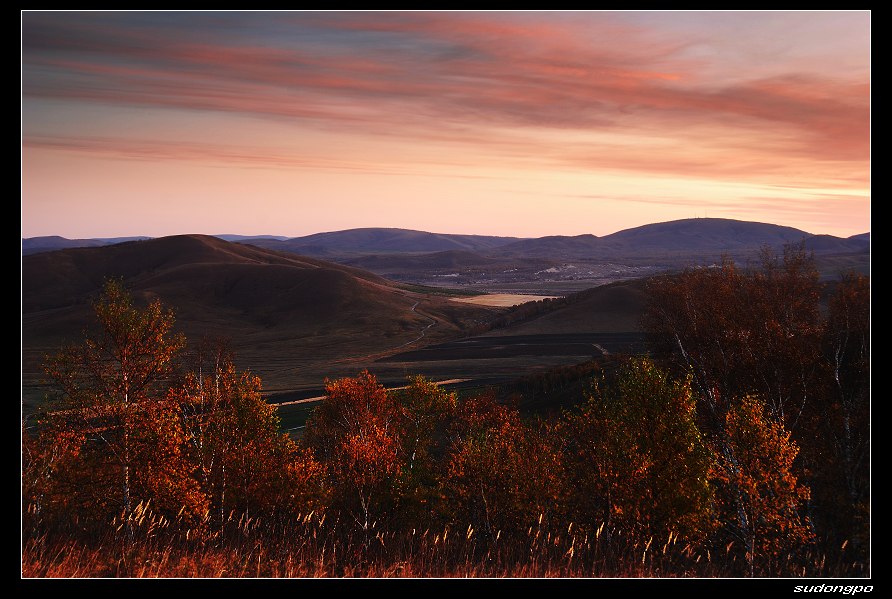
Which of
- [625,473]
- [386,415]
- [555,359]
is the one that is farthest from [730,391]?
[555,359]

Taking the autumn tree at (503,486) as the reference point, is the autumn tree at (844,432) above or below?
above

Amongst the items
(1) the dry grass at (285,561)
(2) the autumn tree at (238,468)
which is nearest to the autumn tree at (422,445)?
(2) the autumn tree at (238,468)

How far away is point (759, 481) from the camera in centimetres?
2533

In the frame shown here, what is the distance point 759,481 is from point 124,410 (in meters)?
25.9

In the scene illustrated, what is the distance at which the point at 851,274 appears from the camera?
35.8m

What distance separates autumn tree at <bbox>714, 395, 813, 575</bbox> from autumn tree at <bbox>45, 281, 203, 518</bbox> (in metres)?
22.9

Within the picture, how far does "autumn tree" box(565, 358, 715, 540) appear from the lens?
2678 cm

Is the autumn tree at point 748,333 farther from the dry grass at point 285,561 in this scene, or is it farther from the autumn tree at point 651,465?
the dry grass at point 285,561

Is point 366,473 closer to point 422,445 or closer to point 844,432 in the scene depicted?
point 422,445

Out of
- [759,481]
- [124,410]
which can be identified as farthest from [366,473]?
[759,481]

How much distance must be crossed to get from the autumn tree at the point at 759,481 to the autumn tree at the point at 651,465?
115 centimetres

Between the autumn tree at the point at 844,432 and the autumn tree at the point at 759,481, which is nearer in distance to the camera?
the autumn tree at the point at 759,481

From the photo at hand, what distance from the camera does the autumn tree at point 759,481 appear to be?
24906 mm
